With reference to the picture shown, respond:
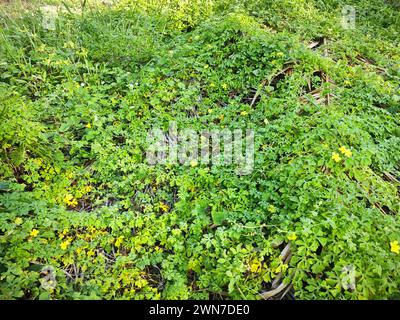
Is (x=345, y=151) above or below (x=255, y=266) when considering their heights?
above

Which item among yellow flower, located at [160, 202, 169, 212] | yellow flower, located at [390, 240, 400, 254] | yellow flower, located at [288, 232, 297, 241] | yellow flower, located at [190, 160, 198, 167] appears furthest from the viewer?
yellow flower, located at [190, 160, 198, 167]

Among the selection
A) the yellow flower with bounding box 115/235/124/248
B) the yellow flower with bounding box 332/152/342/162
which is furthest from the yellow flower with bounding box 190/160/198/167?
the yellow flower with bounding box 332/152/342/162

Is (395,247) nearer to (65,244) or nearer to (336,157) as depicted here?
(336,157)

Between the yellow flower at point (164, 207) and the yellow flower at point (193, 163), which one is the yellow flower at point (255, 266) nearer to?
the yellow flower at point (164, 207)

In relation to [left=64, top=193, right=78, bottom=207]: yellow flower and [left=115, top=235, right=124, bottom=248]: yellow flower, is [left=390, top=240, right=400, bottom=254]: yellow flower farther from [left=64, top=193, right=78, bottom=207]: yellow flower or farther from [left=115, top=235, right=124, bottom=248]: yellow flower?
[left=64, top=193, right=78, bottom=207]: yellow flower

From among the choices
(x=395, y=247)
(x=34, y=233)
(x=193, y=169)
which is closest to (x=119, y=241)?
(x=34, y=233)

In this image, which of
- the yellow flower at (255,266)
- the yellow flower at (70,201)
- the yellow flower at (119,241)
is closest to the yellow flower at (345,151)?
the yellow flower at (255,266)

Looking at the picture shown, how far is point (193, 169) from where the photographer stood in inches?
113

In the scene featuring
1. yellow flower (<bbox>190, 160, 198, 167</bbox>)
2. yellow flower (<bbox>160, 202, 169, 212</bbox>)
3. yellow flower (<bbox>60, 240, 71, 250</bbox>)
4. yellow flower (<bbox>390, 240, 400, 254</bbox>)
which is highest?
yellow flower (<bbox>190, 160, 198, 167</bbox>)

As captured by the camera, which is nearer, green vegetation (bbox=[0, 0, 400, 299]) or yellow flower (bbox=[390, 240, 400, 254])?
yellow flower (bbox=[390, 240, 400, 254])

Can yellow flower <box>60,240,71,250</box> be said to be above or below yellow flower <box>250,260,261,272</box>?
above

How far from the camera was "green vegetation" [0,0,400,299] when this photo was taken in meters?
2.15

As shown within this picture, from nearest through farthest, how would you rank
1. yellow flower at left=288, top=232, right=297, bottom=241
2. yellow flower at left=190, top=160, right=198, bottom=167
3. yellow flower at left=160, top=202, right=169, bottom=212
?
yellow flower at left=288, top=232, right=297, bottom=241 → yellow flower at left=160, top=202, right=169, bottom=212 → yellow flower at left=190, top=160, right=198, bottom=167

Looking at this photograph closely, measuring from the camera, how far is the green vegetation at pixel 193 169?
215 cm
